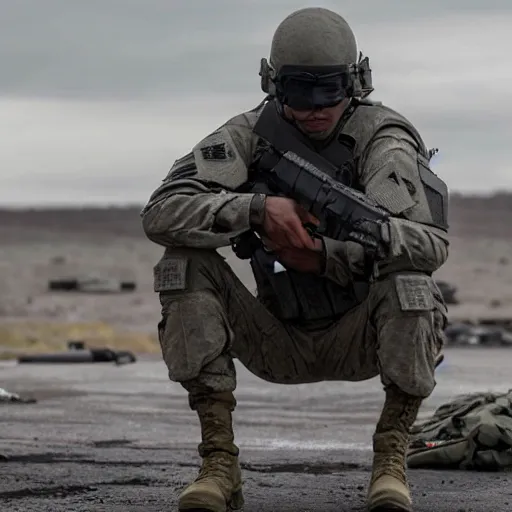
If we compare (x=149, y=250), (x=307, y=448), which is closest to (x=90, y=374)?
(x=307, y=448)

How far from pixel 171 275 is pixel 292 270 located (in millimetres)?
518

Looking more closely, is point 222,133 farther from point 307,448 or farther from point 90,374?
point 90,374

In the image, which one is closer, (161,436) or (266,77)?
(266,77)

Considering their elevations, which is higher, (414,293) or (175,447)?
(414,293)

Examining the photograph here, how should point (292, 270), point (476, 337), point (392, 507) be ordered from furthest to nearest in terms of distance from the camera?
point (476, 337)
point (292, 270)
point (392, 507)

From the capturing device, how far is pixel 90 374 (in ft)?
46.0

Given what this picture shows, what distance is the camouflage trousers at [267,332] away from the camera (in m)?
5.70

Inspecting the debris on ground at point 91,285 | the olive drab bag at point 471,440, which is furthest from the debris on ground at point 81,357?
the debris on ground at point 91,285

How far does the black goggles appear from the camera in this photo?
595 cm

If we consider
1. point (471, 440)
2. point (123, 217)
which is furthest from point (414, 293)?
point (123, 217)

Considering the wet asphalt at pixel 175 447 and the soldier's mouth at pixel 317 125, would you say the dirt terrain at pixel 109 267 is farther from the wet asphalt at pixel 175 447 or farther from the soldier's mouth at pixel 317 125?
the wet asphalt at pixel 175 447

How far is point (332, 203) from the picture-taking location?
18.7 feet

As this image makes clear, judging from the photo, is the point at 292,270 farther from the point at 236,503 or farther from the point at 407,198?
the point at 236,503

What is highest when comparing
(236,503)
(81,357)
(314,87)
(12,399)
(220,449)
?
(314,87)
